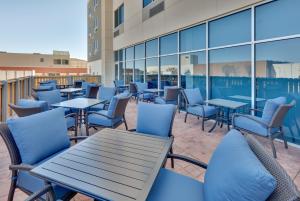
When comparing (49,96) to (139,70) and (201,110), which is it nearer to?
(201,110)

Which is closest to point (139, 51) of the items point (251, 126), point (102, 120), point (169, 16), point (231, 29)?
point (169, 16)

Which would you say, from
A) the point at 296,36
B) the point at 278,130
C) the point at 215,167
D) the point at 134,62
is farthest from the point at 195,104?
the point at 134,62

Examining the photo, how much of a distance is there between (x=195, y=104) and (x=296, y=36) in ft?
8.09

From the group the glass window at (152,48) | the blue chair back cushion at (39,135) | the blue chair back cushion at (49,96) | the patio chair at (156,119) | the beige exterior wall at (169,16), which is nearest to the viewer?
the blue chair back cushion at (39,135)

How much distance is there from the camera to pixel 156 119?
253cm

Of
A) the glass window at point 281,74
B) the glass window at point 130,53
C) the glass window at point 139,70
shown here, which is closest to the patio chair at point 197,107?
the glass window at point 281,74

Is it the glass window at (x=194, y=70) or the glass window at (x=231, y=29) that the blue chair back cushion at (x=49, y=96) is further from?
the glass window at (x=231, y=29)

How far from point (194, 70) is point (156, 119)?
423cm

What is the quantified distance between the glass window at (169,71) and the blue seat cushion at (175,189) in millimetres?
5832

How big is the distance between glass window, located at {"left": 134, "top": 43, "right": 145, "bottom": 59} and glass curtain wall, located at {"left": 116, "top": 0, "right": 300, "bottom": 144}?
2.27 metres

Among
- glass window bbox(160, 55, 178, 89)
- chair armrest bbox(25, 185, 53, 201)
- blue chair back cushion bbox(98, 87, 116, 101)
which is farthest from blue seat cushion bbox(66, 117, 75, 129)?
glass window bbox(160, 55, 178, 89)

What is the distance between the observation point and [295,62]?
3.78 metres

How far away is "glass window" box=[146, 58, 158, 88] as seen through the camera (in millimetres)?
8667

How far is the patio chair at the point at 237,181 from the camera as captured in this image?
91 centimetres
